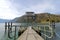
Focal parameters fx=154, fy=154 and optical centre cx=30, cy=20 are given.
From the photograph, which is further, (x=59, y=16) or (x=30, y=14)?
(x=59, y=16)

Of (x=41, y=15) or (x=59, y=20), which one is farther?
(x=59, y=20)

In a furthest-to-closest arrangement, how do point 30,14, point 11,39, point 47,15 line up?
point 47,15 → point 30,14 → point 11,39

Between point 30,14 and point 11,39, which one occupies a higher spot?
point 30,14

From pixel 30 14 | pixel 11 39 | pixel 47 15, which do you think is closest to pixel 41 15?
pixel 47 15

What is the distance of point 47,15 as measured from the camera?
456 ft

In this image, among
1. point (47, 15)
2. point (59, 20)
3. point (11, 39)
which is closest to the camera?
point (11, 39)

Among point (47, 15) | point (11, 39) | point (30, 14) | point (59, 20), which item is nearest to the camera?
point (11, 39)

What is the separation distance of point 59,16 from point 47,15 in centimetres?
4430

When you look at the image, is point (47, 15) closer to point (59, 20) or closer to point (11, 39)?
point (59, 20)

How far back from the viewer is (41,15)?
145 metres

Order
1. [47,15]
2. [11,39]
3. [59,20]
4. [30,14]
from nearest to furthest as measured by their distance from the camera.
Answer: [11,39], [30,14], [47,15], [59,20]

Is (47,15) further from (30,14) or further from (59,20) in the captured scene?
(30,14)

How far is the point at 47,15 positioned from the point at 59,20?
1547 inches

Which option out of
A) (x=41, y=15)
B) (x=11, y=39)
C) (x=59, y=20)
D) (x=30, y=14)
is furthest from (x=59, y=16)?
(x=11, y=39)
